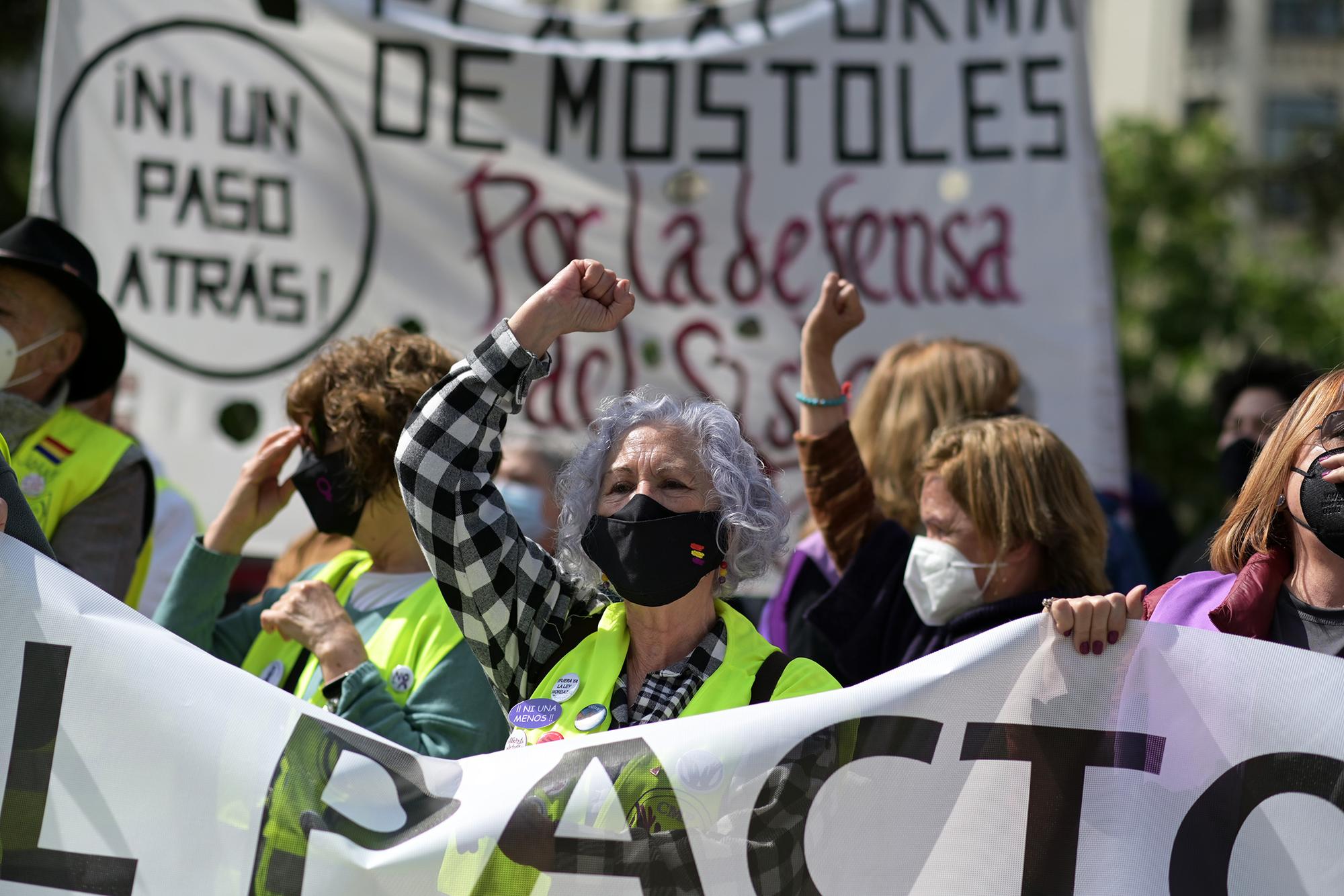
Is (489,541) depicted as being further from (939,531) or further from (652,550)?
(939,531)

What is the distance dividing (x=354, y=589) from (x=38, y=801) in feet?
2.50

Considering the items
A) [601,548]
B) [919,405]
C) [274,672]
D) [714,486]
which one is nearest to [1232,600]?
[714,486]

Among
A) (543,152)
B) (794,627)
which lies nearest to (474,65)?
(543,152)

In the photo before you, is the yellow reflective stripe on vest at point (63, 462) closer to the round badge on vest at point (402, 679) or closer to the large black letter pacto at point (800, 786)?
the round badge on vest at point (402, 679)

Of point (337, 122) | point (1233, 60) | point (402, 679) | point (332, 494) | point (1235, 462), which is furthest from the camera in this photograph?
point (1233, 60)

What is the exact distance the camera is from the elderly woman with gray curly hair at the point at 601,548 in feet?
7.18

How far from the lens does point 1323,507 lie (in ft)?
6.61

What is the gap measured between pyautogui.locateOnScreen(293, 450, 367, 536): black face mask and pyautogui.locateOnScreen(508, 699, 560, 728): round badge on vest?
66 centimetres

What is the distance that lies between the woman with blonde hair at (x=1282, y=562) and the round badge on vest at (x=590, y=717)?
71 centimetres

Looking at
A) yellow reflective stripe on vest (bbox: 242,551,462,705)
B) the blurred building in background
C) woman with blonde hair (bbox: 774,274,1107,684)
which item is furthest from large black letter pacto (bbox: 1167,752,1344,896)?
the blurred building in background

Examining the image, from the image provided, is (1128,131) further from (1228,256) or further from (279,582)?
(279,582)

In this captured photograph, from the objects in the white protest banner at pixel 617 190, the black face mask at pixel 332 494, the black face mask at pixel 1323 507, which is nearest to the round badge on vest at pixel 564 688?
the black face mask at pixel 332 494

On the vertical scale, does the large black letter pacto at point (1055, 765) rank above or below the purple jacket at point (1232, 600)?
below

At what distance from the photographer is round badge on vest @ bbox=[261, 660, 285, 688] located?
2658mm
